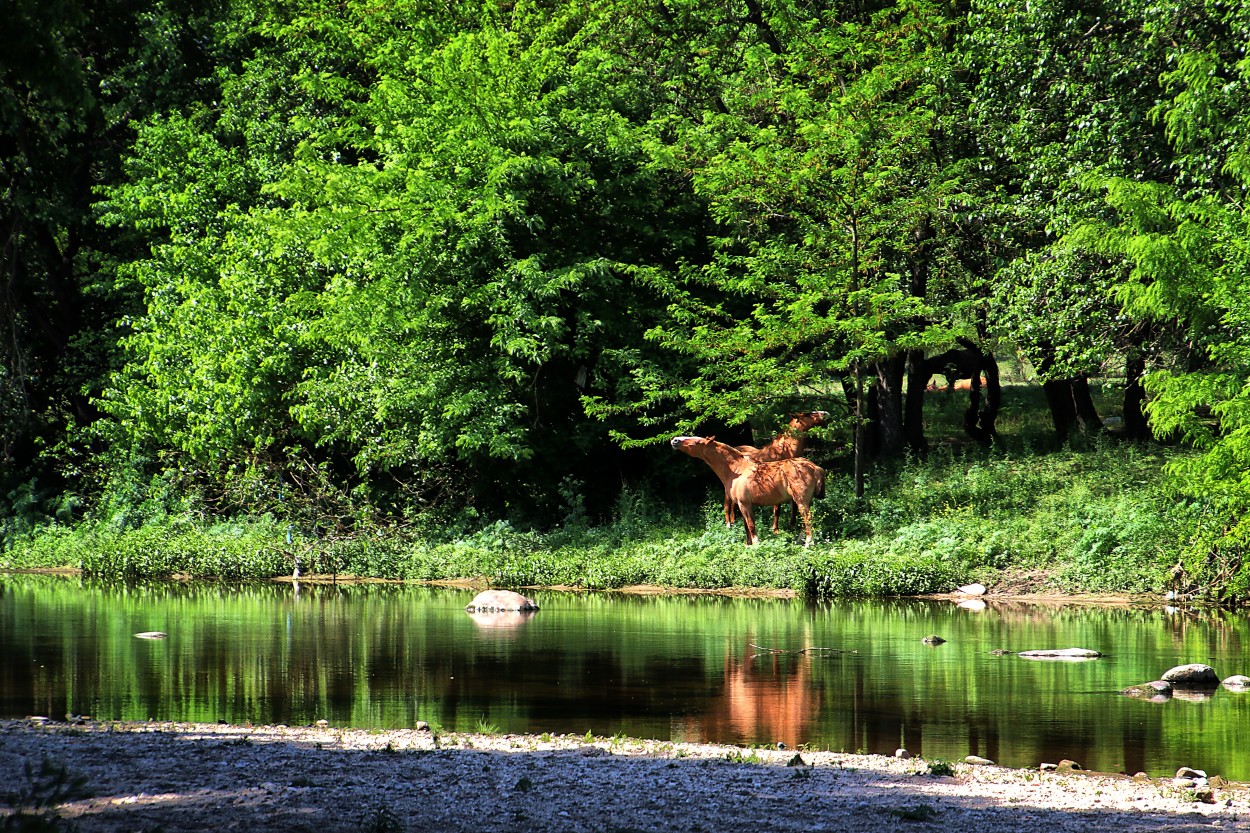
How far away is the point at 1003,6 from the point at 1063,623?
12.3 meters

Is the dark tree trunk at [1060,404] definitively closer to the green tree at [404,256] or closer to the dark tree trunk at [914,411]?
the dark tree trunk at [914,411]

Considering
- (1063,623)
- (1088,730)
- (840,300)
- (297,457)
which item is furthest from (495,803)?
(297,457)

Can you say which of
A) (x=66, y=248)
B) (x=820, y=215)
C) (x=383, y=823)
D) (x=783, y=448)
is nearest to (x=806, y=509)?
(x=783, y=448)

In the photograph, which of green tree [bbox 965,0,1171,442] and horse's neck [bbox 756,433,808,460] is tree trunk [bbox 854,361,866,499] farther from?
green tree [bbox 965,0,1171,442]

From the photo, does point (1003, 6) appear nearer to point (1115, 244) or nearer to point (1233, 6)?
point (1233, 6)

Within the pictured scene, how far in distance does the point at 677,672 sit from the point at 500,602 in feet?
22.9

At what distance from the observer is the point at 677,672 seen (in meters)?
14.2

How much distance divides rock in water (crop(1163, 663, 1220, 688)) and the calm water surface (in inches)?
9.4

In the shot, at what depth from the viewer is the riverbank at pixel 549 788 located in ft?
24.9

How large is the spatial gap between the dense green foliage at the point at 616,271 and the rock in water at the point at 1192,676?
7276 millimetres

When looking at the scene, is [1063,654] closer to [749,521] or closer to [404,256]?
[749,521]

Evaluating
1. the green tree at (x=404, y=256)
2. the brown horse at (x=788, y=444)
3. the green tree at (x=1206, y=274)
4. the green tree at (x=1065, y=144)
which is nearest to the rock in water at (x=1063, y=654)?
the green tree at (x=1206, y=274)

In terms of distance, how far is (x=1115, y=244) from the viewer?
69.2 ft

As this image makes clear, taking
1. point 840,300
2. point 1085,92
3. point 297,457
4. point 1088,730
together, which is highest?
point 1085,92
